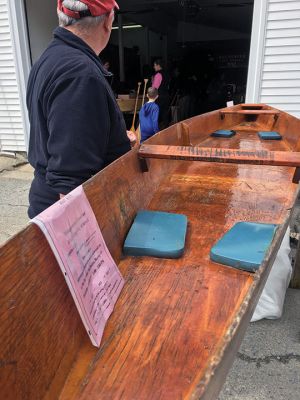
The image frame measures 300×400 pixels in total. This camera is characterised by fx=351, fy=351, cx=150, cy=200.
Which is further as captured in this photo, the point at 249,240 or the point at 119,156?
the point at 119,156

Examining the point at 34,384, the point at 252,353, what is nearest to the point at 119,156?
the point at 34,384

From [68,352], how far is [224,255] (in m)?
0.86

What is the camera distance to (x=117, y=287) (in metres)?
1.61

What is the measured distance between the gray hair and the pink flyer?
0.76m

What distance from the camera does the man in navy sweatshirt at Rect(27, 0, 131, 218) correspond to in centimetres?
144

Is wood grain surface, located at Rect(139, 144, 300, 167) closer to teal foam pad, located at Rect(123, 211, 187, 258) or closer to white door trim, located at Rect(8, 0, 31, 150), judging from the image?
teal foam pad, located at Rect(123, 211, 187, 258)

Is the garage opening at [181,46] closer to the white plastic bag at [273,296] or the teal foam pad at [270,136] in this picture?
the teal foam pad at [270,136]

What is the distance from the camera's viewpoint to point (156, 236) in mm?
1928

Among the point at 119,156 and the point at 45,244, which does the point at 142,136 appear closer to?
the point at 119,156

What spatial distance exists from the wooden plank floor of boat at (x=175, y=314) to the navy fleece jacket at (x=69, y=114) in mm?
577

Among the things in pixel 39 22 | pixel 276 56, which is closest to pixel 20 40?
pixel 39 22

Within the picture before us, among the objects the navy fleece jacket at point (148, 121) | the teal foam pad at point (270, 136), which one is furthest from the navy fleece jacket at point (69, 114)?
the navy fleece jacket at point (148, 121)

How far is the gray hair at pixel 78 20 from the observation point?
5.05 feet

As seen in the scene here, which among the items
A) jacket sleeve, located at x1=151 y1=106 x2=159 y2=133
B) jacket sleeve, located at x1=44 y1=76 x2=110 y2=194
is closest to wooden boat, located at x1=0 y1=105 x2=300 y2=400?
jacket sleeve, located at x1=44 y1=76 x2=110 y2=194
